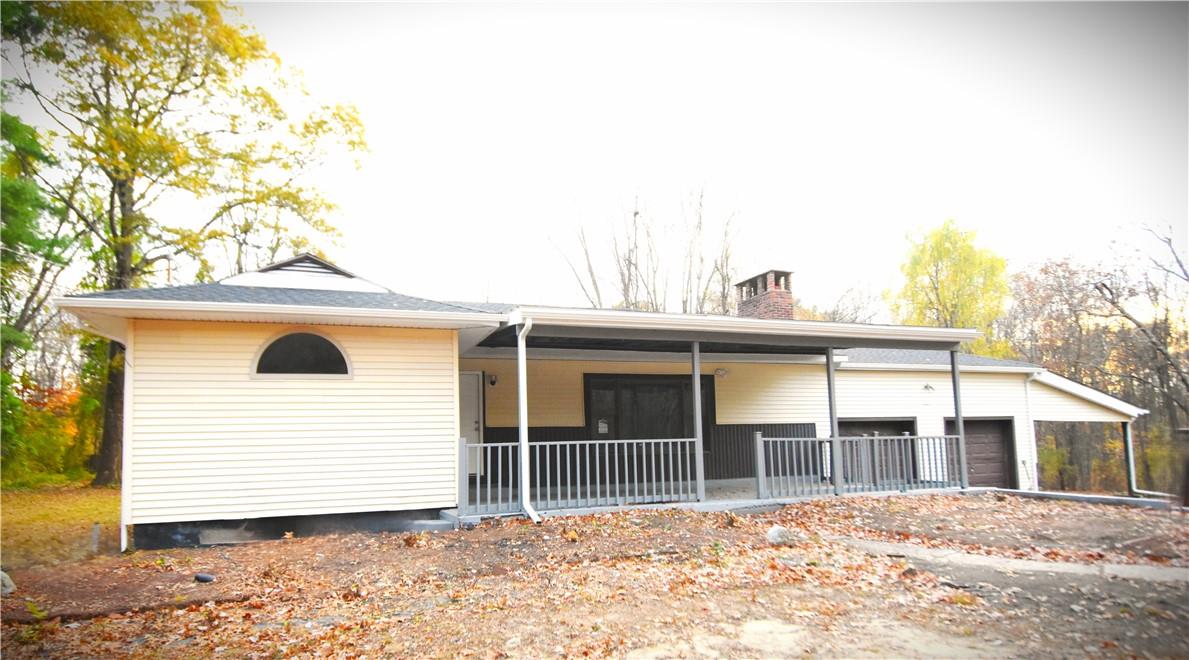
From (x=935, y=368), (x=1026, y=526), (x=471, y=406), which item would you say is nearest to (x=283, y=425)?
(x=471, y=406)

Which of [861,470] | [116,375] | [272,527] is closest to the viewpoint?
[272,527]

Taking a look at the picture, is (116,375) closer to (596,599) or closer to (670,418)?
(670,418)

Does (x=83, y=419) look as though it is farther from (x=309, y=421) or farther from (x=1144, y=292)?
(x=1144, y=292)

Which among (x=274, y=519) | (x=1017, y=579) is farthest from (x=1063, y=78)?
(x=274, y=519)

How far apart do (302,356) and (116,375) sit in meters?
11.8

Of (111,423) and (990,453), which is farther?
(111,423)

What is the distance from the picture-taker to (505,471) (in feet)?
37.1

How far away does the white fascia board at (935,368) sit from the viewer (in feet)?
45.2

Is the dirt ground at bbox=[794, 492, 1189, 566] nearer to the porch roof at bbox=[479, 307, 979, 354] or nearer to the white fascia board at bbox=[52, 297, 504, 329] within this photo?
the porch roof at bbox=[479, 307, 979, 354]

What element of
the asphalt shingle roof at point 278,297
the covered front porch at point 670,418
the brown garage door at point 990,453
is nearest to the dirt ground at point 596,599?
the covered front porch at point 670,418

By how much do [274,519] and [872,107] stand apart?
52.9 feet

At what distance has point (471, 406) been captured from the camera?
1089 cm

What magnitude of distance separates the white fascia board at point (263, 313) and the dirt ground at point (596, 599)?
8.31 feet

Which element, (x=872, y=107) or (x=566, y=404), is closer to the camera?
(x=566, y=404)
